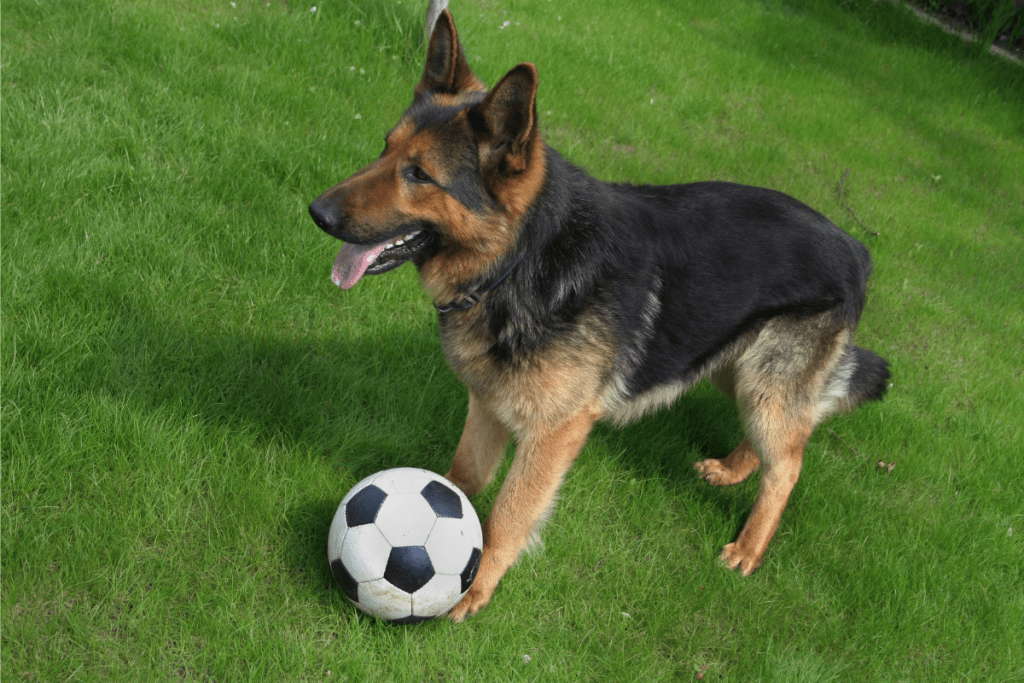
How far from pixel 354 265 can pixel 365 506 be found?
1001 millimetres

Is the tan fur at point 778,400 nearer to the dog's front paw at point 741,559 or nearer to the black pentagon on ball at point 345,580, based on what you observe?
the dog's front paw at point 741,559

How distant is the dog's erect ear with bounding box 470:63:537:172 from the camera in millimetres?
2438

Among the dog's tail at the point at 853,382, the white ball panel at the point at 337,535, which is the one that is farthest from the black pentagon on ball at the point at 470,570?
the dog's tail at the point at 853,382

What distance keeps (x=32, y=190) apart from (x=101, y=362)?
1.43 meters

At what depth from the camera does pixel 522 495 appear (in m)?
3.08

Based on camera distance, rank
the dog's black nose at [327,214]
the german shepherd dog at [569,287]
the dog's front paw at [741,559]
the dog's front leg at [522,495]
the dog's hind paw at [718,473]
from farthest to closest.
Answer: the dog's hind paw at [718,473] < the dog's front paw at [741,559] < the dog's front leg at [522,495] < the german shepherd dog at [569,287] < the dog's black nose at [327,214]

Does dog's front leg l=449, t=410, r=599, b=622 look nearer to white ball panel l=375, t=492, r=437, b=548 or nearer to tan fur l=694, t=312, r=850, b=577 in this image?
white ball panel l=375, t=492, r=437, b=548

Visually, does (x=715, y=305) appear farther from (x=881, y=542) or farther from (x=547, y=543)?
(x=881, y=542)

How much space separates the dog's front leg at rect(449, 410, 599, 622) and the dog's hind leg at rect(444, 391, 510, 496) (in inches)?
12.8

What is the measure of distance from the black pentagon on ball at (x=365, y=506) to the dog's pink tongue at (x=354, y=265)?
33.9 inches

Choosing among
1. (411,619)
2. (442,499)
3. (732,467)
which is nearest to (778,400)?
(732,467)

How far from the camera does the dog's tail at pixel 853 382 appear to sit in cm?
364

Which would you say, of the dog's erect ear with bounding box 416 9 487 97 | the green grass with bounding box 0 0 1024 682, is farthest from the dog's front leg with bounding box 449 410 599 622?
the dog's erect ear with bounding box 416 9 487 97

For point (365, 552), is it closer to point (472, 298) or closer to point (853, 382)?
point (472, 298)
